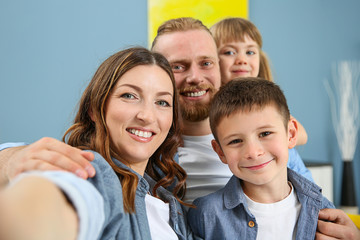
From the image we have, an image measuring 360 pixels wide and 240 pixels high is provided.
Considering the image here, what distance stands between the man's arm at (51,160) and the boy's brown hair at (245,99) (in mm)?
616

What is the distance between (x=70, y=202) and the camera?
64 centimetres

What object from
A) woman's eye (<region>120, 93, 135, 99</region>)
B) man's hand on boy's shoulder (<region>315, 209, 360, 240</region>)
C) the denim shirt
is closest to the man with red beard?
the denim shirt

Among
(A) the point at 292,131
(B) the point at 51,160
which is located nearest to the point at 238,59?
(A) the point at 292,131

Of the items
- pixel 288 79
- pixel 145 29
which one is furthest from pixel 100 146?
pixel 288 79

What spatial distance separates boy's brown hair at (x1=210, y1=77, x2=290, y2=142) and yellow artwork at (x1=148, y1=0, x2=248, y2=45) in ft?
6.32

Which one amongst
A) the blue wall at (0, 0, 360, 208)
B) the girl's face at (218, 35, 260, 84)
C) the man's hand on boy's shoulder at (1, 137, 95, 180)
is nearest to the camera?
the man's hand on boy's shoulder at (1, 137, 95, 180)

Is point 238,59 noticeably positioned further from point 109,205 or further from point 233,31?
point 109,205

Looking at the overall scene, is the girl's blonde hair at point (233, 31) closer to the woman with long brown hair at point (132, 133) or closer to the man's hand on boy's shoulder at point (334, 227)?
the woman with long brown hair at point (132, 133)

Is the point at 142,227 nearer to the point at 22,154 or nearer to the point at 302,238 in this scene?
the point at 22,154

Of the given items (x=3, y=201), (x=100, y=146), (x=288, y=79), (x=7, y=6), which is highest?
(x=7, y=6)

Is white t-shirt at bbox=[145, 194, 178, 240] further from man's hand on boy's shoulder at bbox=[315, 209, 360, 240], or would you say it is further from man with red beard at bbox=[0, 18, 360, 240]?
→ man's hand on boy's shoulder at bbox=[315, 209, 360, 240]

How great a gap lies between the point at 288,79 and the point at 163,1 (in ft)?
5.12

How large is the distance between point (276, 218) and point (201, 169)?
0.46 m

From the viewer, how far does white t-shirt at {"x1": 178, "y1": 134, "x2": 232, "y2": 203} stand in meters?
1.64
